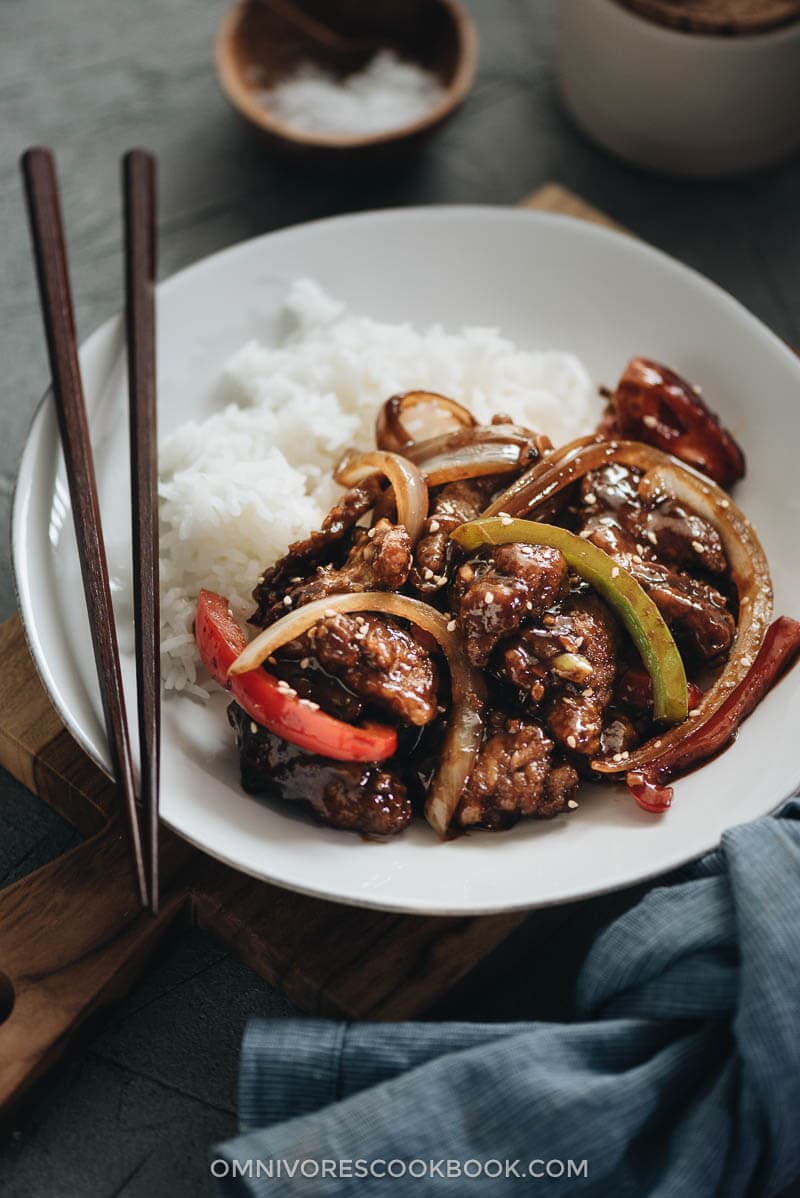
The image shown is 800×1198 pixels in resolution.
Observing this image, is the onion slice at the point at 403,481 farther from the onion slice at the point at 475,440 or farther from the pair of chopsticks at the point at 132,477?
the pair of chopsticks at the point at 132,477

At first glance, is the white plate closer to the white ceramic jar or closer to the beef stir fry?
the beef stir fry

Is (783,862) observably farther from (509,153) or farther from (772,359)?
(509,153)

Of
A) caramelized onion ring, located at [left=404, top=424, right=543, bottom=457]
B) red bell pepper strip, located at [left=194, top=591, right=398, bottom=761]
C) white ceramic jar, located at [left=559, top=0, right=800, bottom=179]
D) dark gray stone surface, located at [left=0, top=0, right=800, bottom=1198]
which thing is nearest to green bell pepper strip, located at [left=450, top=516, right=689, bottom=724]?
caramelized onion ring, located at [left=404, top=424, right=543, bottom=457]

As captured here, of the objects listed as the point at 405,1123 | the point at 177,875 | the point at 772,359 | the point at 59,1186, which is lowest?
the point at 59,1186

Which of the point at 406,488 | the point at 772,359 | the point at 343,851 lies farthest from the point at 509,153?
the point at 343,851

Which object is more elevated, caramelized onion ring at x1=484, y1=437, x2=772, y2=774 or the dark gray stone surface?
caramelized onion ring at x1=484, y1=437, x2=772, y2=774

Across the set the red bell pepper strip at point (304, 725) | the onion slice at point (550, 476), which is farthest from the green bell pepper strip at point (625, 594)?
the red bell pepper strip at point (304, 725)
